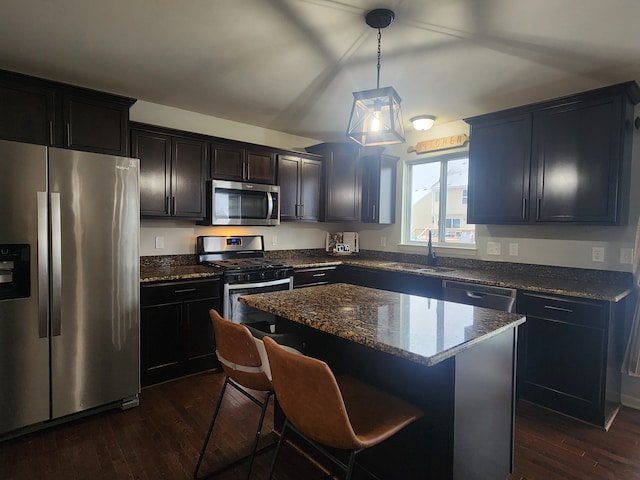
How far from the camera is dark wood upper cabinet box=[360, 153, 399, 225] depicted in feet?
14.5

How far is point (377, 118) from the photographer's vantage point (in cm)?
199

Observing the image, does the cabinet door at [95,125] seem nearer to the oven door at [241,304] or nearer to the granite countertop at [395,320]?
the oven door at [241,304]

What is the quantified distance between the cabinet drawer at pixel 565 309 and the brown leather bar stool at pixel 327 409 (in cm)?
171

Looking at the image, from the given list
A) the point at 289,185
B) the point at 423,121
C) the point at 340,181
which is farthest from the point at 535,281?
the point at 289,185

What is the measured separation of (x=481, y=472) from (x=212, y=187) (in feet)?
9.74

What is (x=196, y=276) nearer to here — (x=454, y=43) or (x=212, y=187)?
(x=212, y=187)

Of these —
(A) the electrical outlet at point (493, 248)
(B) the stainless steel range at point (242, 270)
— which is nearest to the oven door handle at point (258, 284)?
A: (B) the stainless steel range at point (242, 270)

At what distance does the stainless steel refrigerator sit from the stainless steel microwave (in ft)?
3.27

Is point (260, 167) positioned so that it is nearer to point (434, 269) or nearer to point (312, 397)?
point (434, 269)

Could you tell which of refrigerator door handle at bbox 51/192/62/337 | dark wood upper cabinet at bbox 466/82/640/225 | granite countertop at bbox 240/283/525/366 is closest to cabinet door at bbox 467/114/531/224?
dark wood upper cabinet at bbox 466/82/640/225

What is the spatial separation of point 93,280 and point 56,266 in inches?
8.8

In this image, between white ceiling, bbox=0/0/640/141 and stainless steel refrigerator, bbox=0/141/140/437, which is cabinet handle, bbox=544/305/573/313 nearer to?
white ceiling, bbox=0/0/640/141

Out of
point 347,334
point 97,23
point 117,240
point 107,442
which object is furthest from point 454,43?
point 107,442

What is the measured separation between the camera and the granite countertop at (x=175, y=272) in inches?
113
